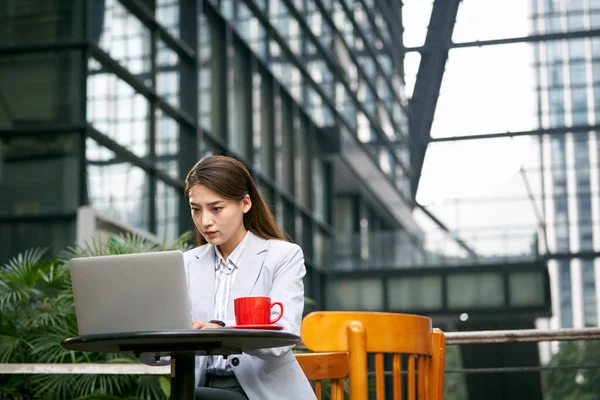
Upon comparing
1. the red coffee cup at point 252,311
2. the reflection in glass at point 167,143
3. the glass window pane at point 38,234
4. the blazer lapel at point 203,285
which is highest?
the reflection in glass at point 167,143

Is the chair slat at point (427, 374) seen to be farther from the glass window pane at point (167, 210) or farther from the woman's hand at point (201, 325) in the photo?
the glass window pane at point (167, 210)

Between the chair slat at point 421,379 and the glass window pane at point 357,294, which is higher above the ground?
the glass window pane at point 357,294

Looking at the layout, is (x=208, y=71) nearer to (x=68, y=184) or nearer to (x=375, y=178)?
(x=68, y=184)

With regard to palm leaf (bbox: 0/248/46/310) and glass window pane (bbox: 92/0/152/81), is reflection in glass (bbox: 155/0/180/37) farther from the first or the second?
palm leaf (bbox: 0/248/46/310)

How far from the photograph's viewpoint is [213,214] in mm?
3311

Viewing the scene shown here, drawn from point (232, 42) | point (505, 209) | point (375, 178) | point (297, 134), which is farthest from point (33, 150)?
point (505, 209)

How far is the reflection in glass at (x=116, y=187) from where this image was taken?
10312 millimetres

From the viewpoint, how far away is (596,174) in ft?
127

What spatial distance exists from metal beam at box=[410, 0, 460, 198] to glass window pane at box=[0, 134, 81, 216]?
17813mm

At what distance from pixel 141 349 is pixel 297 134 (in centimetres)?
1607

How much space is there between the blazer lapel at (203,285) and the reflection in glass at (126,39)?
24.8 ft

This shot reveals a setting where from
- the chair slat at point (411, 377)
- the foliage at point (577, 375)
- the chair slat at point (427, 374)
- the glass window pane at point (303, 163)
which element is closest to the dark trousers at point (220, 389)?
the chair slat at point (411, 377)

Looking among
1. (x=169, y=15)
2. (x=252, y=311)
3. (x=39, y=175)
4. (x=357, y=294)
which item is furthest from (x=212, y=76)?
(x=252, y=311)

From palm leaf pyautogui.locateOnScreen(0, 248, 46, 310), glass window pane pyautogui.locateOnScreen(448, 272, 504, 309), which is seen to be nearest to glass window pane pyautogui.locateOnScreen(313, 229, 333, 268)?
glass window pane pyautogui.locateOnScreen(448, 272, 504, 309)
